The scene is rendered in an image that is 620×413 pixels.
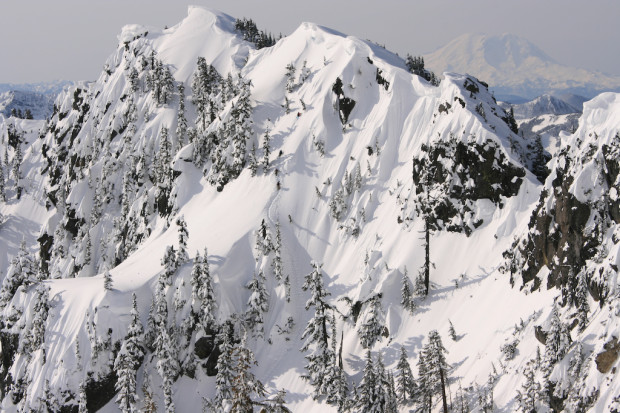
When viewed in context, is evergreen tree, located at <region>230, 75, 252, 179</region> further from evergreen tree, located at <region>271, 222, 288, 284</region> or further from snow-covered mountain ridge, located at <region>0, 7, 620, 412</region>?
evergreen tree, located at <region>271, 222, 288, 284</region>

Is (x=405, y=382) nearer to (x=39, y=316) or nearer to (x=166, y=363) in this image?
(x=166, y=363)

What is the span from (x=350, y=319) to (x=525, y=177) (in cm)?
2616

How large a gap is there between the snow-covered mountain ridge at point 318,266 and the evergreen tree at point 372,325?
0.82 ft

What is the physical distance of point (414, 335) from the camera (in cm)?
4747

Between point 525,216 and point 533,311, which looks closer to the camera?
point 533,311

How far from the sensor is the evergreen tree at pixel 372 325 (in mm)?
48562

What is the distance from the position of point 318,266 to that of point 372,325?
1074cm

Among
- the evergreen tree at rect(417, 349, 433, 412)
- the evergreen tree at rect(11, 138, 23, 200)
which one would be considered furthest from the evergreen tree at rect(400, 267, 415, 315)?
the evergreen tree at rect(11, 138, 23, 200)

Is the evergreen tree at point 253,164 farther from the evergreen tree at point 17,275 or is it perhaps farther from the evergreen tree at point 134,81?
the evergreen tree at point 134,81

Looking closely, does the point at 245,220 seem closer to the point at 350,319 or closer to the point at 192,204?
the point at 192,204

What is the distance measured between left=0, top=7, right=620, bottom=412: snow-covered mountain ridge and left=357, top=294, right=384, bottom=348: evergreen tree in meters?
0.25

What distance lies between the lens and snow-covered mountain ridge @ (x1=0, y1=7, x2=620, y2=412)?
39469 mm

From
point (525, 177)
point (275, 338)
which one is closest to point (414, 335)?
point (275, 338)

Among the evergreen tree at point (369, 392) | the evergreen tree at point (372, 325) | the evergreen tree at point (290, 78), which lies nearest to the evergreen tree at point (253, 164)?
the evergreen tree at point (290, 78)
